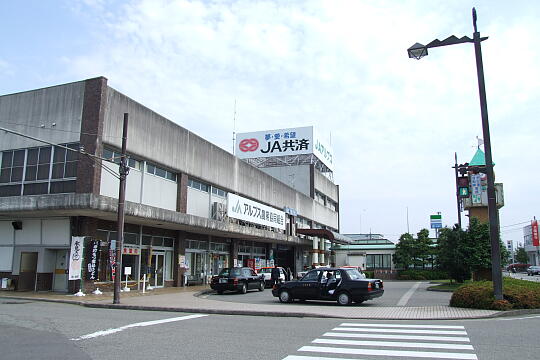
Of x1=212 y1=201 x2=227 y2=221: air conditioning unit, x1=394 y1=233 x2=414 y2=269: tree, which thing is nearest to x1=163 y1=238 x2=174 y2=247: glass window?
x1=212 y1=201 x2=227 y2=221: air conditioning unit

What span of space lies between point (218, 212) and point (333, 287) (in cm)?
1575

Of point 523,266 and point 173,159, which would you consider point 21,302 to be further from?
point 523,266

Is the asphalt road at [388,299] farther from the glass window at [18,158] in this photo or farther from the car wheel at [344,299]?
the glass window at [18,158]

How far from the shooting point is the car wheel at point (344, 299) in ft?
59.5

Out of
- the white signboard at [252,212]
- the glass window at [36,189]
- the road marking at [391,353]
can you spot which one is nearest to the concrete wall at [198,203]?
the white signboard at [252,212]

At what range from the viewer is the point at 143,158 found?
2536 centimetres

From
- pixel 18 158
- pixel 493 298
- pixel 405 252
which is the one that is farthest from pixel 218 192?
pixel 405 252

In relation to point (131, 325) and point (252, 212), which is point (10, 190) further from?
point (252, 212)

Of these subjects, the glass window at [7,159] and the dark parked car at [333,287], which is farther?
the glass window at [7,159]

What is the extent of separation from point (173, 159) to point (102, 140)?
6.07 metres

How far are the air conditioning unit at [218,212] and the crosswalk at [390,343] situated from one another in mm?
20921

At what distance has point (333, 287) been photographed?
18422mm

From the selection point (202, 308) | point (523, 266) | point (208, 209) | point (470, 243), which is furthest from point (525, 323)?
point (523, 266)

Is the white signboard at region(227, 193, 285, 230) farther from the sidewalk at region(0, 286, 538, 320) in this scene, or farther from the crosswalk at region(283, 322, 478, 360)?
the crosswalk at region(283, 322, 478, 360)
